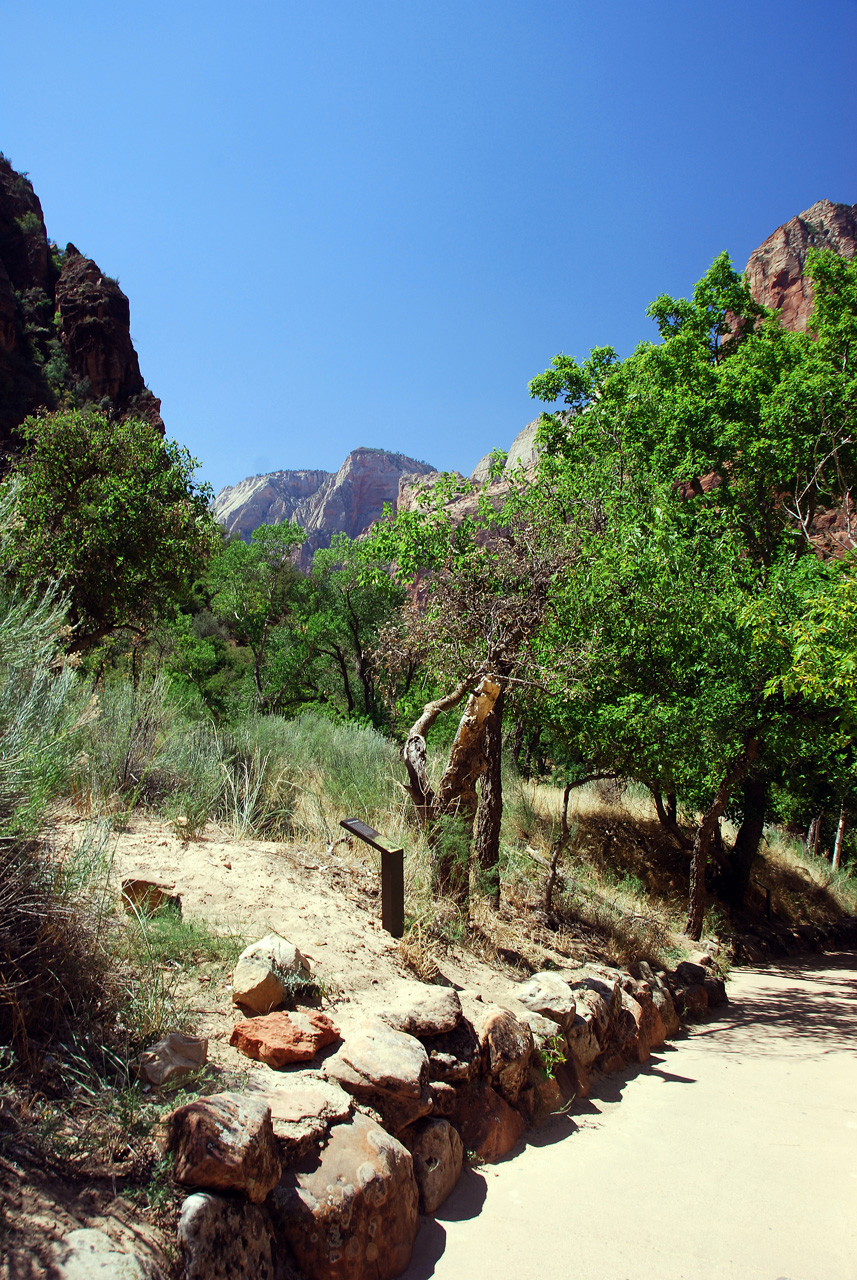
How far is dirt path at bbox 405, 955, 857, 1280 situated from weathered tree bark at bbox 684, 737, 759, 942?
369 cm

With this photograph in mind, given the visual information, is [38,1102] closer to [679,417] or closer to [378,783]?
[378,783]

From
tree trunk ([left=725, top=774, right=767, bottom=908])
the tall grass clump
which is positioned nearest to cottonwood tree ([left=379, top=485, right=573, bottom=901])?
the tall grass clump

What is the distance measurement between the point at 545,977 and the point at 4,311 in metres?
52.5

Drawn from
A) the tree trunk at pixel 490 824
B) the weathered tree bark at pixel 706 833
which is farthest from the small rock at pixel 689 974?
the tree trunk at pixel 490 824

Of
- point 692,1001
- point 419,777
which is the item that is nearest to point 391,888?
point 419,777

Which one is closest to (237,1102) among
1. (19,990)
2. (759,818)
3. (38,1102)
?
(38,1102)

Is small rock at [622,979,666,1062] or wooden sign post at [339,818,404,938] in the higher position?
wooden sign post at [339,818,404,938]

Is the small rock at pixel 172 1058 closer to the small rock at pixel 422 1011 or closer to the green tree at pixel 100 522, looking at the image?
the small rock at pixel 422 1011

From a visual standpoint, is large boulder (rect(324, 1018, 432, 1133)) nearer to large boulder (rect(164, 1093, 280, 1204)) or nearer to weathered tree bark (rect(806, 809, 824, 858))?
large boulder (rect(164, 1093, 280, 1204))

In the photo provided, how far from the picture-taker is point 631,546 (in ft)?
32.6

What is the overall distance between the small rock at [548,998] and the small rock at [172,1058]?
9.29 ft

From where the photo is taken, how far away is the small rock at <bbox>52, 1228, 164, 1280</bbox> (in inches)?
80.7

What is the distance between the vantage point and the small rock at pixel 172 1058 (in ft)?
9.57

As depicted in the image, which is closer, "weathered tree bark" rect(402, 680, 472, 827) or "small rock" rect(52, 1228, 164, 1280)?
"small rock" rect(52, 1228, 164, 1280)
